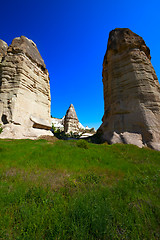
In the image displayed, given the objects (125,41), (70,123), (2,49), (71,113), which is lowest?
(70,123)

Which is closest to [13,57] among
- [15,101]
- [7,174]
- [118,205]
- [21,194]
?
[15,101]

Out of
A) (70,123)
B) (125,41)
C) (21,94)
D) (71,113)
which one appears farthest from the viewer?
(71,113)

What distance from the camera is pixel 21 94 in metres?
11.1

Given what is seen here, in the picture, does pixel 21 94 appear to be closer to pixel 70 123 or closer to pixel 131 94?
pixel 131 94

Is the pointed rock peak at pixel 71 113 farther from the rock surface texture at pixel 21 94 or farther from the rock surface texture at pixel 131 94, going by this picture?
the rock surface texture at pixel 131 94

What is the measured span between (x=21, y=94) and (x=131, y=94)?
12.9 metres

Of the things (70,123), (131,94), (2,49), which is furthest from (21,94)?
(70,123)

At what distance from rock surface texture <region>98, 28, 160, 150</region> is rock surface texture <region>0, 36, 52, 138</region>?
926 cm

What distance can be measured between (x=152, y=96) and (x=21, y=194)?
1354cm

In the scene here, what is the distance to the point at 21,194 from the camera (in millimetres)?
2230

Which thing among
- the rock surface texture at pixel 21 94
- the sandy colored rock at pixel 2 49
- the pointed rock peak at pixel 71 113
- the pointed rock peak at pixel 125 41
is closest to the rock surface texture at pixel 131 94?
the pointed rock peak at pixel 125 41

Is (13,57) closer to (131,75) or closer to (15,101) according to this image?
(15,101)

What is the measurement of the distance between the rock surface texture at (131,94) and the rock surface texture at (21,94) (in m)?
9.26

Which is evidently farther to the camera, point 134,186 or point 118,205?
point 134,186
